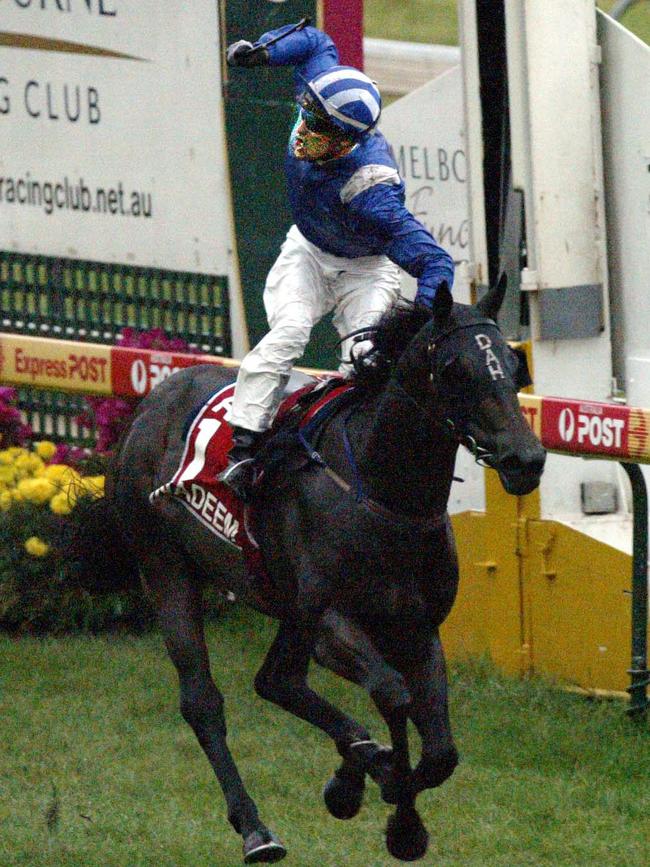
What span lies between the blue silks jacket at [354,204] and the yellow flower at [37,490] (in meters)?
3.13

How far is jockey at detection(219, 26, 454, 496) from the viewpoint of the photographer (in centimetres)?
510

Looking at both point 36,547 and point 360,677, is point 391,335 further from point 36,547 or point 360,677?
point 36,547

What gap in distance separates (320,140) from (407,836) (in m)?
2.01

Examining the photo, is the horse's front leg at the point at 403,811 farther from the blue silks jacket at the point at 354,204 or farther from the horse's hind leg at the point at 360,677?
the blue silks jacket at the point at 354,204

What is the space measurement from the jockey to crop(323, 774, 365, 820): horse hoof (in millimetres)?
917

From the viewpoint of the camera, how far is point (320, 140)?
5.18 metres

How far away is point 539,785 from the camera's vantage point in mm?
5941

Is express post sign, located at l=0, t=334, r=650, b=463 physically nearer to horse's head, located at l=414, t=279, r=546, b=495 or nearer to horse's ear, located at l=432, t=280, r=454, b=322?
horse's head, located at l=414, t=279, r=546, b=495

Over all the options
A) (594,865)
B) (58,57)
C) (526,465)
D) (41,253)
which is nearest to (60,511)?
(41,253)

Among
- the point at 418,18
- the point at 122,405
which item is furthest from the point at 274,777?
the point at 418,18

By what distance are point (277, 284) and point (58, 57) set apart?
153 inches

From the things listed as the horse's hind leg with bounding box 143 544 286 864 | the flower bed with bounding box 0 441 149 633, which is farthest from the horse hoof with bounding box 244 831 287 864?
the flower bed with bounding box 0 441 149 633

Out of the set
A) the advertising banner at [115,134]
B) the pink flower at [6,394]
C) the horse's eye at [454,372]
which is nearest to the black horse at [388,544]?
the horse's eye at [454,372]

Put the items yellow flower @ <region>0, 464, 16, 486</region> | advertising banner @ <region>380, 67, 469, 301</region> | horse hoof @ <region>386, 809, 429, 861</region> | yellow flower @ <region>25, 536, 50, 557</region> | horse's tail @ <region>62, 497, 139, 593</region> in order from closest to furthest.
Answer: horse hoof @ <region>386, 809, 429, 861</region> → horse's tail @ <region>62, 497, 139, 593</region> → advertising banner @ <region>380, 67, 469, 301</region> → yellow flower @ <region>25, 536, 50, 557</region> → yellow flower @ <region>0, 464, 16, 486</region>
